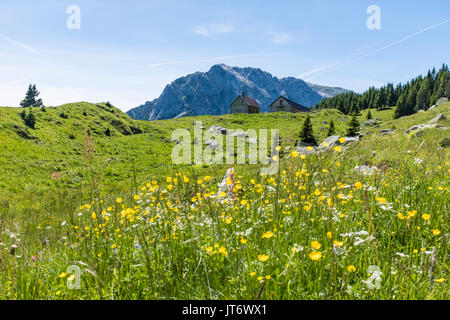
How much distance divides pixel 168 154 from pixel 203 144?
18.6 ft

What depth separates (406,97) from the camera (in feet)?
299

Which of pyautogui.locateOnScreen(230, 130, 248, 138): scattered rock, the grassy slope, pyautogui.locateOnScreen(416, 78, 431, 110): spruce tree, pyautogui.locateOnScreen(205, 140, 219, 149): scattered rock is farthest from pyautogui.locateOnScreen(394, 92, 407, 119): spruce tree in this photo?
pyautogui.locateOnScreen(205, 140, 219, 149): scattered rock

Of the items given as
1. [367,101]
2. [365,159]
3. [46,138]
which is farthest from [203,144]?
[367,101]

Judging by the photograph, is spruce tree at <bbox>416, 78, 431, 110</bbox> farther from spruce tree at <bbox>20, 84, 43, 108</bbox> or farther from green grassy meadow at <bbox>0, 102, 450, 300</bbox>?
spruce tree at <bbox>20, 84, 43, 108</bbox>

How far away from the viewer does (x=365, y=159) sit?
11.0 metres

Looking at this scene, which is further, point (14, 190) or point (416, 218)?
point (14, 190)

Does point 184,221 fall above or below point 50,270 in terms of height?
above

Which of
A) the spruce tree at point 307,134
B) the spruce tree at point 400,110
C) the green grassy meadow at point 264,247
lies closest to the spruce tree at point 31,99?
the spruce tree at point 307,134

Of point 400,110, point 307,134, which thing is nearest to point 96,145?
point 307,134

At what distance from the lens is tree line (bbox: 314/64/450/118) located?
278ft

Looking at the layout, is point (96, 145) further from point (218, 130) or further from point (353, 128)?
point (353, 128)

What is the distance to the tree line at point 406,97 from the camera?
84.9 m
